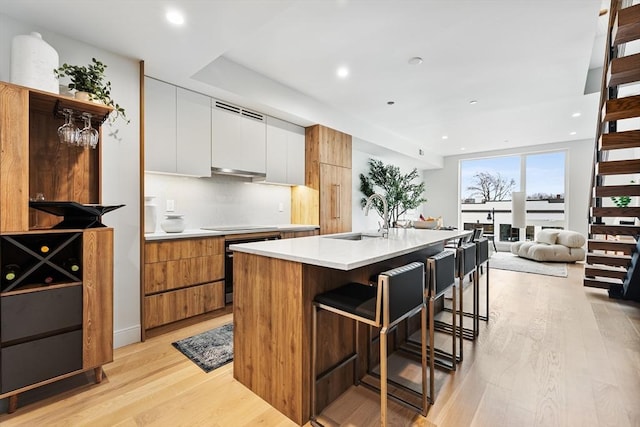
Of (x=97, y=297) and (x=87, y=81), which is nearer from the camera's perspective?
(x=97, y=297)

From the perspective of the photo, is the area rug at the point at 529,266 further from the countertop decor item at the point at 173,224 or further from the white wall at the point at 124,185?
the white wall at the point at 124,185

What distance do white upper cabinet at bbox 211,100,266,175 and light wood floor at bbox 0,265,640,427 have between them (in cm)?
189

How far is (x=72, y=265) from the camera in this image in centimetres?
182

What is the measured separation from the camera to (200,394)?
1.81 m

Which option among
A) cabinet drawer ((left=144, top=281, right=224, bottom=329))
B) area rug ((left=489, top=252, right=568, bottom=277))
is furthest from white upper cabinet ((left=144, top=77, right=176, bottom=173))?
area rug ((left=489, top=252, right=568, bottom=277))

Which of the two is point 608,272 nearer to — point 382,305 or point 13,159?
point 382,305

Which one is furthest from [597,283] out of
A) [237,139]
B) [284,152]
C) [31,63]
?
A: [31,63]

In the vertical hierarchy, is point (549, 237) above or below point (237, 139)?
A: below

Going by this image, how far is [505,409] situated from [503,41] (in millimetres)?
3068

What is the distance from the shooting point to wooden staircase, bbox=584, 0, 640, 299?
188 cm

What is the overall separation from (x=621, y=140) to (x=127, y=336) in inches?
174

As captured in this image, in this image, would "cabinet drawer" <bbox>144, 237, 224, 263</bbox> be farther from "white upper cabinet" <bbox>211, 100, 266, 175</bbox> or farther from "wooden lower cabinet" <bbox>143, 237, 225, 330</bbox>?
"white upper cabinet" <bbox>211, 100, 266, 175</bbox>

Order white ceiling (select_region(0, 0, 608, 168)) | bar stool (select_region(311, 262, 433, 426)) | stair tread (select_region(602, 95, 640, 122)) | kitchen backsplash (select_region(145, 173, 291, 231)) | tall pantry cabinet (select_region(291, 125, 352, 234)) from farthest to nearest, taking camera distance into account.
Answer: tall pantry cabinet (select_region(291, 125, 352, 234)), kitchen backsplash (select_region(145, 173, 291, 231)), stair tread (select_region(602, 95, 640, 122)), white ceiling (select_region(0, 0, 608, 168)), bar stool (select_region(311, 262, 433, 426))

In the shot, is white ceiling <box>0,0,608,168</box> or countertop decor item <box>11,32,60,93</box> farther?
white ceiling <box>0,0,608,168</box>
